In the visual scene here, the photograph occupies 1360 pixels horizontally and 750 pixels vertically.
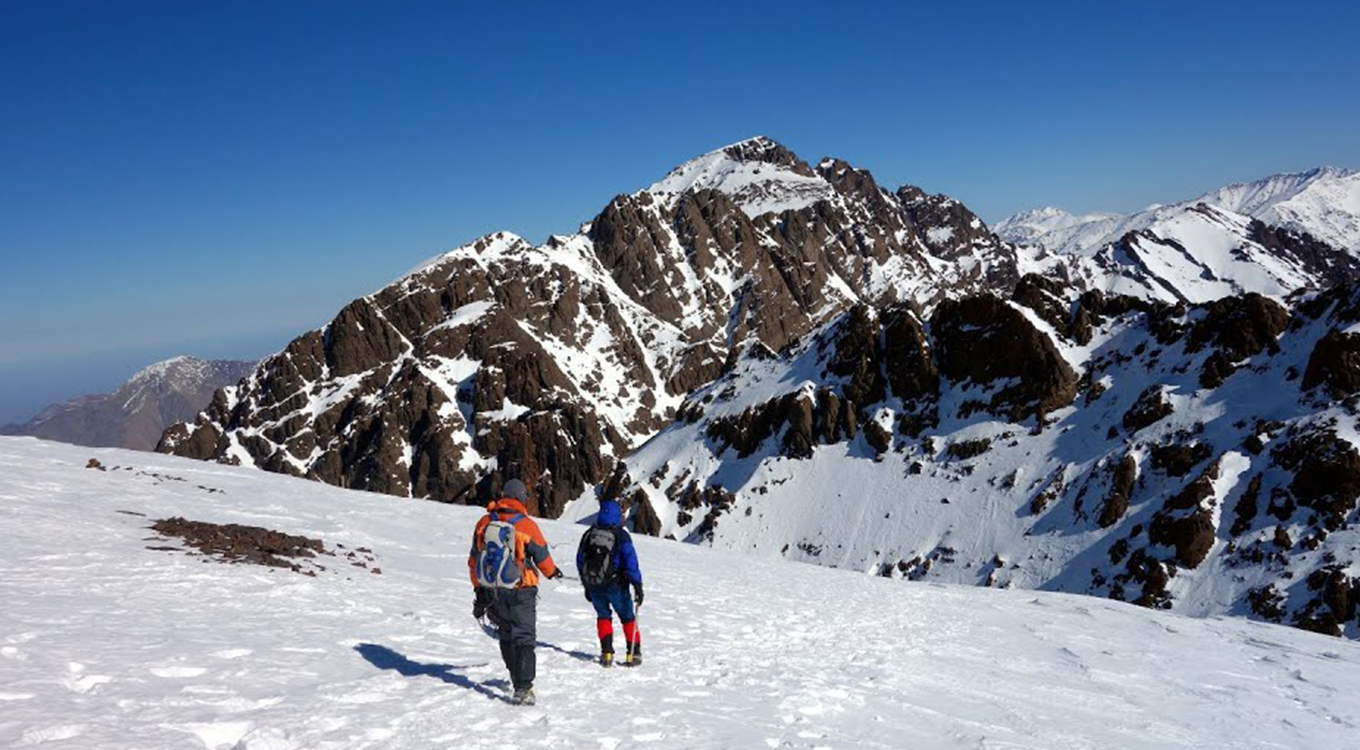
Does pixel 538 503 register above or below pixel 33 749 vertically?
below

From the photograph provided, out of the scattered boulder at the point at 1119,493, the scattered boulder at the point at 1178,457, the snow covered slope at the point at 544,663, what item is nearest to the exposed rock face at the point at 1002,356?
the scattered boulder at the point at 1119,493

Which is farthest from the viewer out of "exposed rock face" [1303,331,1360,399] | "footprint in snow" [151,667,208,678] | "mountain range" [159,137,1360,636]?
"exposed rock face" [1303,331,1360,399]

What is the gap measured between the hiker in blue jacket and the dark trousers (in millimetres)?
2255

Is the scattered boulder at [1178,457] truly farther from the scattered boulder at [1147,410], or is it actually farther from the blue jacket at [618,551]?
the blue jacket at [618,551]

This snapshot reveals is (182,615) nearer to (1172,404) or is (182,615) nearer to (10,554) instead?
(10,554)

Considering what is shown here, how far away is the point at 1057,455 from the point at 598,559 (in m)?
83.4

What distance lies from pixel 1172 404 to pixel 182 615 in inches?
3477

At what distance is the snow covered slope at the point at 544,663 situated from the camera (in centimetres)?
845

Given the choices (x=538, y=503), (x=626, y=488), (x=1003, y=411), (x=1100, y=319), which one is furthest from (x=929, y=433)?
(x=538, y=503)

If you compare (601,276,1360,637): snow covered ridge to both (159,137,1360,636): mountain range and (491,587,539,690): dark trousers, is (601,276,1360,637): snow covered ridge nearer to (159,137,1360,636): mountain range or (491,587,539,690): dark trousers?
(159,137,1360,636): mountain range

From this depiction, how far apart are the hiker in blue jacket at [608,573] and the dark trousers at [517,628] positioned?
226 centimetres

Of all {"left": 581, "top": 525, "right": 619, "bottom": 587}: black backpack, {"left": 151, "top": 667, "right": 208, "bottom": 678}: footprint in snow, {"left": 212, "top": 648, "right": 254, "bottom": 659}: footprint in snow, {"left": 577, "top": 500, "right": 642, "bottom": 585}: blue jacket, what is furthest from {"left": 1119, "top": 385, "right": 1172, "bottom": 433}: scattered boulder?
{"left": 151, "top": 667, "right": 208, "bottom": 678}: footprint in snow

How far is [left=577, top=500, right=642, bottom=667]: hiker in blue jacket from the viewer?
40.9ft

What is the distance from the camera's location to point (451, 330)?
184 m
